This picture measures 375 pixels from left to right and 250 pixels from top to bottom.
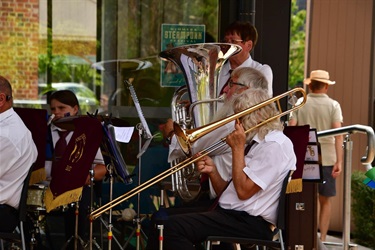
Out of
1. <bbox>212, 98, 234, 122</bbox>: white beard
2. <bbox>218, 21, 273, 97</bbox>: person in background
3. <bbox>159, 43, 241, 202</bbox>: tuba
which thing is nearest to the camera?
<bbox>212, 98, 234, 122</bbox>: white beard

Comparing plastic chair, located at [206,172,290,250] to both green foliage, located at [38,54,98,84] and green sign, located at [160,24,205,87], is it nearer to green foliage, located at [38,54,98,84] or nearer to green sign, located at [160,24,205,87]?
green sign, located at [160,24,205,87]

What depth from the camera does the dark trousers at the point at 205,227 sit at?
203 inches

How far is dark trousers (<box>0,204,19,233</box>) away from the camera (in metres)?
5.67

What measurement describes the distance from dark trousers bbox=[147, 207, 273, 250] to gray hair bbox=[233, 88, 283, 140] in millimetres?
460

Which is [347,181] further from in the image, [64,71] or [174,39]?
[64,71]

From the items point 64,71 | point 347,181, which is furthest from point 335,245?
point 64,71

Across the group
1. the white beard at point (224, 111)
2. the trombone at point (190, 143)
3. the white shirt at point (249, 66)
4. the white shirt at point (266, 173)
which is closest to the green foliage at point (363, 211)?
the white shirt at point (249, 66)

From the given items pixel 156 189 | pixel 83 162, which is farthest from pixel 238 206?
pixel 156 189

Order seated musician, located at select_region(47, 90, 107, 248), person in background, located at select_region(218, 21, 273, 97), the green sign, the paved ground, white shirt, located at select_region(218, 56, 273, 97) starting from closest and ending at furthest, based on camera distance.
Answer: white shirt, located at select_region(218, 56, 273, 97) → person in background, located at select_region(218, 21, 273, 97) → seated musician, located at select_region(47, 90, 107, 248) → the paved ground → the green sign

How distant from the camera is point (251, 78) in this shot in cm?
557

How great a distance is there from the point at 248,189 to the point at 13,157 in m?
1.49

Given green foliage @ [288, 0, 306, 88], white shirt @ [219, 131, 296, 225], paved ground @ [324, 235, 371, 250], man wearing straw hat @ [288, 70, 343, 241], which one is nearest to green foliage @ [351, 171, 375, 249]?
paved ground @ [324, 235, 371, 250]

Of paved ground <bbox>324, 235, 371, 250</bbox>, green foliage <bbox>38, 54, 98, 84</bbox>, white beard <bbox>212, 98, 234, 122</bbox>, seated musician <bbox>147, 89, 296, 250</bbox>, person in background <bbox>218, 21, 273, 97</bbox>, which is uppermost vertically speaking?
person in background <bbox>218, 21, 273, 97</bbox>

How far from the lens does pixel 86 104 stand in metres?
7.66
